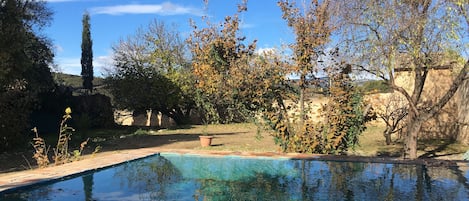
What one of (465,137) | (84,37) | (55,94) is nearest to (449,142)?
(465,137)

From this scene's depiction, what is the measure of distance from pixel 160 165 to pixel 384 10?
20.0ft

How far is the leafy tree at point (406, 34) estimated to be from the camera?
8.57 meters

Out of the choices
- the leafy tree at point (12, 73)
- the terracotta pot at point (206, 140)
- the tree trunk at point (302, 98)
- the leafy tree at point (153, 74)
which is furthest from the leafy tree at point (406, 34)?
the leafy tree at point (153, 74)

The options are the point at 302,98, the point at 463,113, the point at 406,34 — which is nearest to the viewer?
the point at 406,34

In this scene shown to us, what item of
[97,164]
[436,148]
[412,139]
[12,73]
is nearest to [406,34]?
[412,139]

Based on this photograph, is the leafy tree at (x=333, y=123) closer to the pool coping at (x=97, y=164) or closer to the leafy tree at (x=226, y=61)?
the pool coping at (x=97, y=164)

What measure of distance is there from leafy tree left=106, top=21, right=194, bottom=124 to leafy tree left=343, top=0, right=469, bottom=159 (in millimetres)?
16986

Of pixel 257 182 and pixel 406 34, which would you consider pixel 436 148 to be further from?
pixel 257 182

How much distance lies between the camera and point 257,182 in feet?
24.2

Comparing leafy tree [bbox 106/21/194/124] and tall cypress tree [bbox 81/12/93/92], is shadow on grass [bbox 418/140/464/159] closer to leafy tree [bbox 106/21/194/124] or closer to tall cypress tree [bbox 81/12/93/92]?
leafy tree [bbox 106/21/194/124]

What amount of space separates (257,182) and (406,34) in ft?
15.7

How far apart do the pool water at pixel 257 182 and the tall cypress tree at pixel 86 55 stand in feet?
86.8

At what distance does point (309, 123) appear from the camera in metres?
10.0

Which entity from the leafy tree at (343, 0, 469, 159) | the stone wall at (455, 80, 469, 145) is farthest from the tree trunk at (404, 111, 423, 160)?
the stone wall at (455, 80, 469, 145)
